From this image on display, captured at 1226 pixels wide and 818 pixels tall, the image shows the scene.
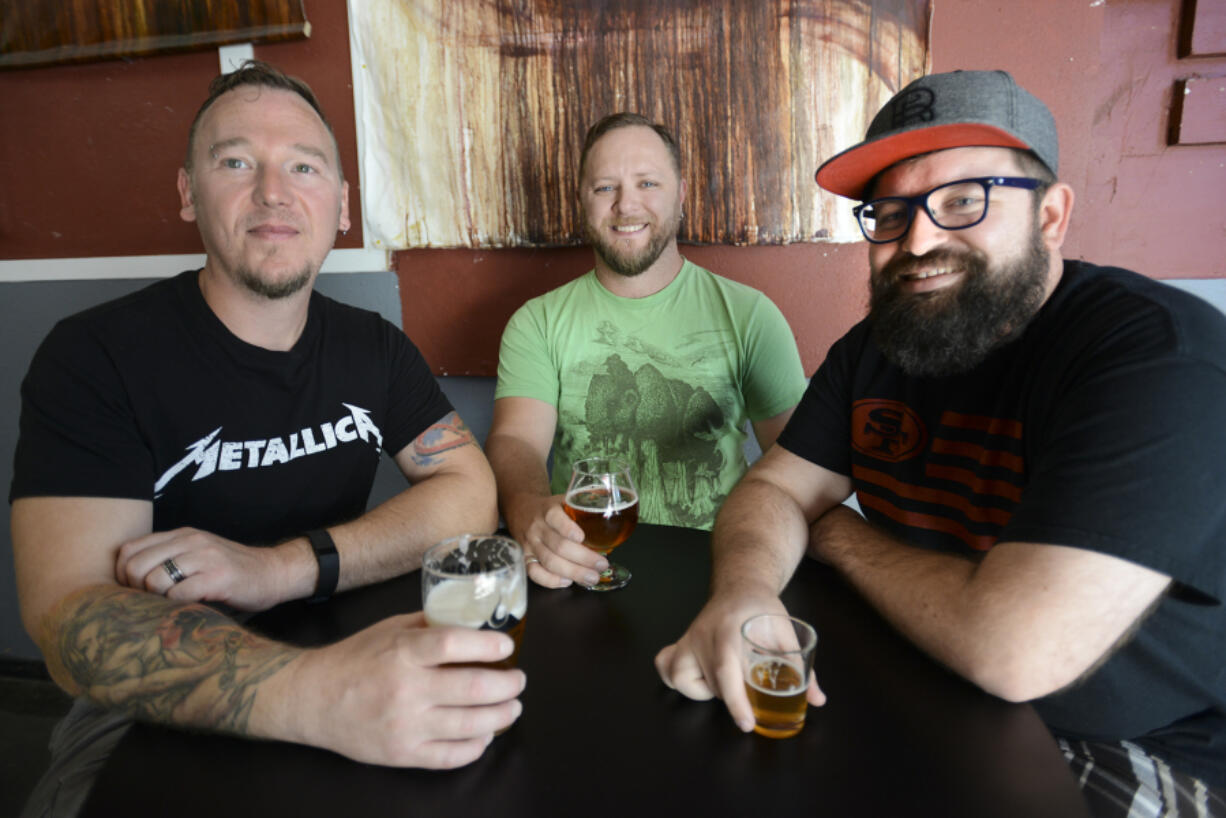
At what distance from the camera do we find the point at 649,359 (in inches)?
77.0

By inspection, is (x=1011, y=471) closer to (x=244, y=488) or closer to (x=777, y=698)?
(x=777, y=698)

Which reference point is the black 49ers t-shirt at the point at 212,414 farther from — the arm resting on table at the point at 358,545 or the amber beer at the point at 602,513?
the amber beer at the point at 602,513

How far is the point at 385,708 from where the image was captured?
2.24 ft

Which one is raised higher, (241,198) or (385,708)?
(241,198)

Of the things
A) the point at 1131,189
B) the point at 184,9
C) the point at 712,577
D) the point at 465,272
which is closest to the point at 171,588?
the point at 712,577

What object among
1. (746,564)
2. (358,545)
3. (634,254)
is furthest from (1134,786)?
(634,254)

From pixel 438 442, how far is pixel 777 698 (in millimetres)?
1067

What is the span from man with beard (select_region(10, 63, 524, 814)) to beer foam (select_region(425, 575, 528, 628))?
1.1 inches

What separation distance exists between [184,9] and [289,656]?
2458 millimetres

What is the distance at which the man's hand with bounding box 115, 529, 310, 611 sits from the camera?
3.17ft

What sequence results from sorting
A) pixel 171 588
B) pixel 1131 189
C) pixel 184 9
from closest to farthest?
pixel 171 588
pixel 1131 189
pixel 184 9

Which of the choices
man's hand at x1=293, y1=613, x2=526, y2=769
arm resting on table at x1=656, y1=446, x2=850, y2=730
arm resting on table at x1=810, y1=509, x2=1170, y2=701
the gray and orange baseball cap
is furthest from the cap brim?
man's hand at x1=293, y1=613, x2=526, y2=769

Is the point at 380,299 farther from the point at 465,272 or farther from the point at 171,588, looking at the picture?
the point at 171,588

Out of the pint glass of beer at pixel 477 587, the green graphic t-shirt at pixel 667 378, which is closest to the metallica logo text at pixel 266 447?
the green graphic t-shirt at pixel 667 378
